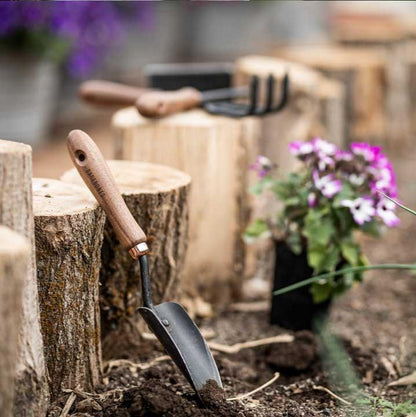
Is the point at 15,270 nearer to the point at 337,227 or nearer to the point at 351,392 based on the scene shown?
the point at 351,392

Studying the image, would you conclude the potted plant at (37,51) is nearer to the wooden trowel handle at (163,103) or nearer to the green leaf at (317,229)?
the wooden trowel handle at (163,103)

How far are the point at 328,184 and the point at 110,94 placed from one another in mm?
1202

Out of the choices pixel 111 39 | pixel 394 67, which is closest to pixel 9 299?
pixel 111 39

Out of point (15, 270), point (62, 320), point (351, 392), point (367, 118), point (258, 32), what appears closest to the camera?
point (15, 270)

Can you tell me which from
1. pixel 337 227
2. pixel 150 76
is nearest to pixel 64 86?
pixel 150 76

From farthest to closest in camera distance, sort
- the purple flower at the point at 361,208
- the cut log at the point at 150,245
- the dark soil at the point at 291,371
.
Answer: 1. the purple flower at the point at 361,208
2. the cut log at the point at 150,245
3. the dark soil at the point at 291,371

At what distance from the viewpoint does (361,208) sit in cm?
250

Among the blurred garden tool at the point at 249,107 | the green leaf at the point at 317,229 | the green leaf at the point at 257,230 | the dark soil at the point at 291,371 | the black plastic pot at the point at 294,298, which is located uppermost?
the blurred garden tool at the point at 249,107

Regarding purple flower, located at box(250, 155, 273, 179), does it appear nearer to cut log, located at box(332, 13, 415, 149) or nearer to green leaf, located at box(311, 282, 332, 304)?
green leaf, located at box(311, 282, 332, 304)

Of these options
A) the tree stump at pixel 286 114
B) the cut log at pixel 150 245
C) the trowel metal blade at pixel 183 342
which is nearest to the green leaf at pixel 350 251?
the cut log at pixel 150 245

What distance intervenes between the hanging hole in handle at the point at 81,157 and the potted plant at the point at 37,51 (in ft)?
9.89

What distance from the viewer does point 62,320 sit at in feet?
6.44

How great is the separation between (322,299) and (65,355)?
40.2 inches

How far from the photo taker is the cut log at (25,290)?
1619 millimetres
